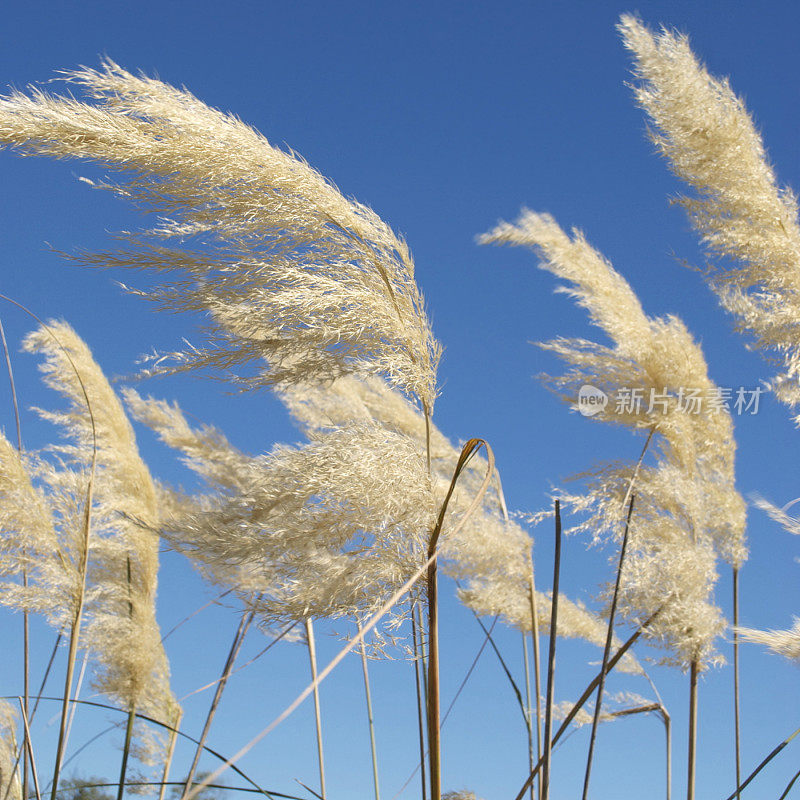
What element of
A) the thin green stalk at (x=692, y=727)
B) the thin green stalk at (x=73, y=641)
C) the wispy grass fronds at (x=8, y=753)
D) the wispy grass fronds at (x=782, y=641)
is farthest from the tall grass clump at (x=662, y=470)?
the wispy grass fronds at (x=8, y=753)

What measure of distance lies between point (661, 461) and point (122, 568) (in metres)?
1.87

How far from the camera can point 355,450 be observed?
5.01 ft

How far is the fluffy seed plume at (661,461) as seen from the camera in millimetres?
2160

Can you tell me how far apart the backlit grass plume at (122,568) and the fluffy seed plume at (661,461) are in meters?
1.45

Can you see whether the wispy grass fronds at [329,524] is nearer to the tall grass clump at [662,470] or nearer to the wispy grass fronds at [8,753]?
the tall grass clump at [662,470]

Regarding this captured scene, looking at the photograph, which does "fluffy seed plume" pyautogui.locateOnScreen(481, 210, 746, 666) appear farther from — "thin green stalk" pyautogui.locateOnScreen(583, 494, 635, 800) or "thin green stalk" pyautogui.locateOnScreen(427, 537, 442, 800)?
"thin green stalk" pyautogui.locateOnScreen(427, 537, 442, 800)

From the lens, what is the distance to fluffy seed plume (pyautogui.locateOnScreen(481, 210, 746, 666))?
2.16 metres

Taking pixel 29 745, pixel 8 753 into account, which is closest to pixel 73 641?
pixel 29 745

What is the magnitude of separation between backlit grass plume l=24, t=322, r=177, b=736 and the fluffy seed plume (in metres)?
1.45

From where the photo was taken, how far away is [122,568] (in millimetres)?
2766

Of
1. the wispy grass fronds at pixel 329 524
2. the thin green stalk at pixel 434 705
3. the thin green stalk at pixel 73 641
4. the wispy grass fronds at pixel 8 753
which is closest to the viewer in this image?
the thin green stalk at pixel 434 705

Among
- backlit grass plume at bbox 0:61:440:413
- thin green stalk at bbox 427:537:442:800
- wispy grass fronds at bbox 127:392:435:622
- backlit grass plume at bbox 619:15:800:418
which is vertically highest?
backlit grass plume at bbox 619:15:800:418

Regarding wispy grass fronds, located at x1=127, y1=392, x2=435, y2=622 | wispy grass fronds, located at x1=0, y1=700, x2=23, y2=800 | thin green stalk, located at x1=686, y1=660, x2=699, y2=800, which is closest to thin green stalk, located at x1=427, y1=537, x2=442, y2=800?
wispy grass fronds, located at x1=127, y1=392, x2=435, y2=622

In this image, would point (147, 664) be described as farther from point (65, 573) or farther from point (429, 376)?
point (429, 376)
